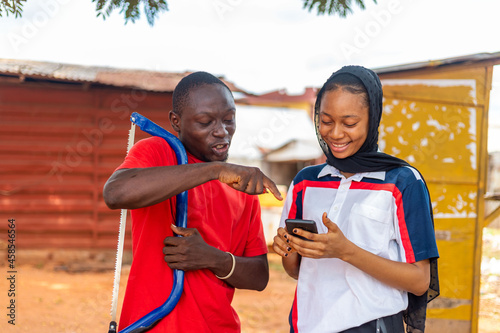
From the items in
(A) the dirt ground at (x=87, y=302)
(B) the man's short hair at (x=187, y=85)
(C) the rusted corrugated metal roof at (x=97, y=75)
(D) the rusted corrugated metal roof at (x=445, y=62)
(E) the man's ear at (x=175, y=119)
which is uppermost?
(C) the rusted corrugated metal roof at (x=97, y=75)

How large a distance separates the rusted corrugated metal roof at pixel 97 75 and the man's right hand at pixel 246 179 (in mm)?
6215

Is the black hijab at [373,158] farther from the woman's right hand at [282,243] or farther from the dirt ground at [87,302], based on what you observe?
the dirt ground at [87,302]

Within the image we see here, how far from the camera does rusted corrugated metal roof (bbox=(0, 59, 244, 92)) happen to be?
705 centimetres

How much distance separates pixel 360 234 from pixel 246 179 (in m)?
0.49

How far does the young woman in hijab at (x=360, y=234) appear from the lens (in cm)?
146

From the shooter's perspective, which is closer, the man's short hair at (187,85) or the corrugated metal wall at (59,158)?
the man's short hair at (187,85)

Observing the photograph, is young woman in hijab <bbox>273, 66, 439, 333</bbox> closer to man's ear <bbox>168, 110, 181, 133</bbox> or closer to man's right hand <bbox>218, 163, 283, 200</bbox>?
man's right hand <bbox>218, 163, 283, 200</bbox>

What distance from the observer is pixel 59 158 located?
7863 millimetres

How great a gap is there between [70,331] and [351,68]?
15.4ft

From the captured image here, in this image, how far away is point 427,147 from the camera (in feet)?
14.0

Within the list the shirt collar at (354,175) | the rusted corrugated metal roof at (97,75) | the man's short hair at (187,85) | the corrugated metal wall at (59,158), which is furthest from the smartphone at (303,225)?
the corrugated metal wall at (59,158)

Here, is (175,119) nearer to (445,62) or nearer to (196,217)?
(196,217)

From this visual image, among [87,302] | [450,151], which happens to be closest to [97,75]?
[87,302]

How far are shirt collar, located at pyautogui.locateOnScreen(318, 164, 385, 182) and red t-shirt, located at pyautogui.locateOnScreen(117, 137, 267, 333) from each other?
40 cm
